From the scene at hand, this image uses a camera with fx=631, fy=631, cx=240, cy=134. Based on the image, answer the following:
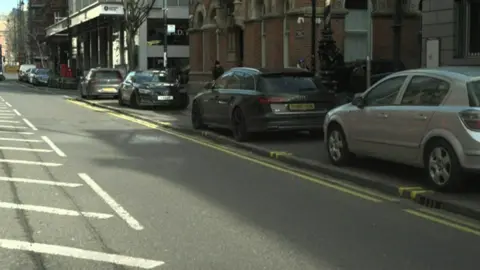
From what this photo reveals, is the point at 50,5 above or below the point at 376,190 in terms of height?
above

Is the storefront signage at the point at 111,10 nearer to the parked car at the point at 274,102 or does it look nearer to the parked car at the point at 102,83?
the parked car at the point at 102,83

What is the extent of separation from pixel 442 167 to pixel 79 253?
4.49 metres

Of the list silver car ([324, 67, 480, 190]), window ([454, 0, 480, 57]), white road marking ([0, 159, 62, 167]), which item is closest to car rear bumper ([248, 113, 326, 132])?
silver car ([324, 67, 480, 190])

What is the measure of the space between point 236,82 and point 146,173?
15.8 ft

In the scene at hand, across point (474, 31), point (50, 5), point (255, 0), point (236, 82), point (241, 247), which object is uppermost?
point (50, 5)

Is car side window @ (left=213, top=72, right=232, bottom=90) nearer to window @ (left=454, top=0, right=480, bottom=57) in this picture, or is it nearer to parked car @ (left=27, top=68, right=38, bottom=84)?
window @ (left=454, top=0, right=480, bottom=57)

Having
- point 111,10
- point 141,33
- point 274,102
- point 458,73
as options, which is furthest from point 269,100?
point 141,33

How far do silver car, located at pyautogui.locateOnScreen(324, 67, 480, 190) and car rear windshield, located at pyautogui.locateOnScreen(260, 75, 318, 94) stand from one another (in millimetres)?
3184

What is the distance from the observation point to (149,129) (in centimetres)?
1639

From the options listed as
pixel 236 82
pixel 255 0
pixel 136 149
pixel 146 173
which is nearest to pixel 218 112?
pixel 236 82

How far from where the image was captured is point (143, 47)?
51.6 metres

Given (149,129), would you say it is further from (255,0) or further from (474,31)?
(255,0)

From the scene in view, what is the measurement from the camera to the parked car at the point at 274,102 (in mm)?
12625

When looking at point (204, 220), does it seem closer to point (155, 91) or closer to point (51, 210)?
point (51, 210)
